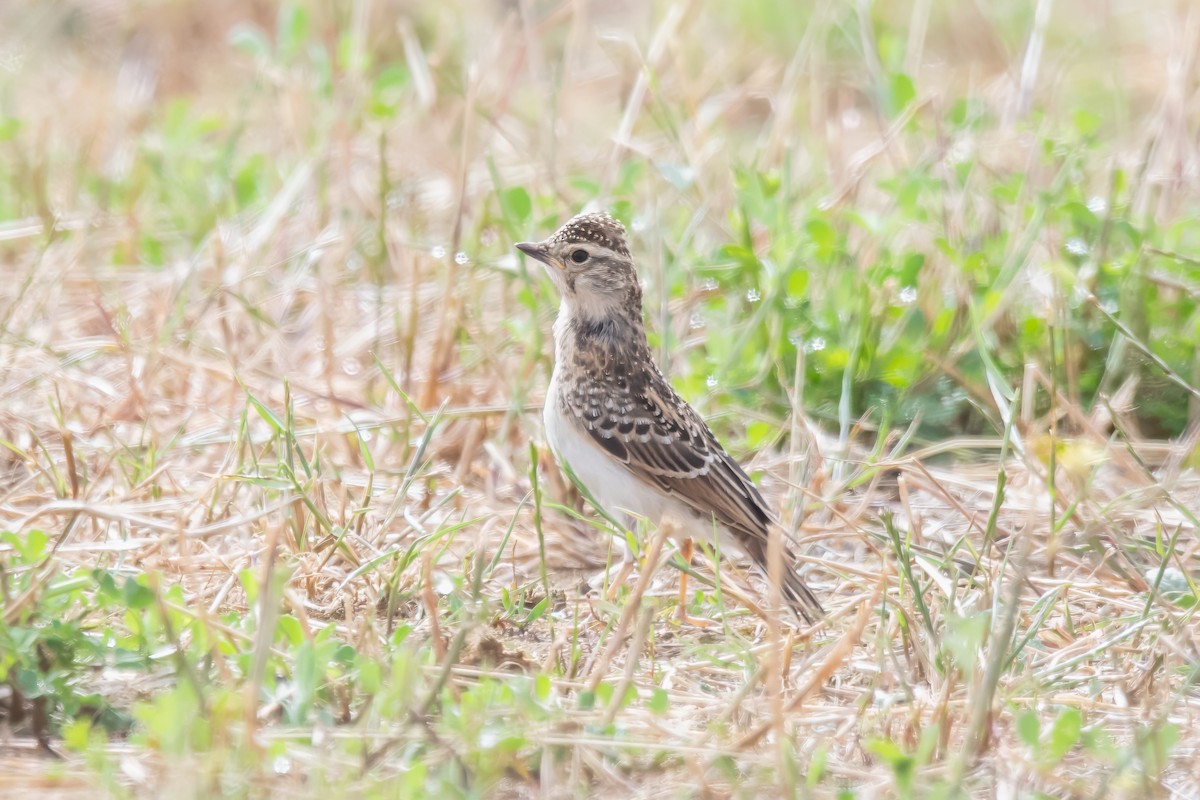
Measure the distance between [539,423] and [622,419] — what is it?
2.27ft

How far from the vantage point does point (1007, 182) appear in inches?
271

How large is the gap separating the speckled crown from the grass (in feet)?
1.18

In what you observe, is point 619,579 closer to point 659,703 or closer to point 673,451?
point 673,451

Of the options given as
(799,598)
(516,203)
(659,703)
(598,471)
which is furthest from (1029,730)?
(516,203)

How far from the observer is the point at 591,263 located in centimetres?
577

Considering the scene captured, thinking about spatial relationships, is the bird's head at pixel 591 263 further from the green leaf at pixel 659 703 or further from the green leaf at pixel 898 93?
the green leaf at pixel 659 703

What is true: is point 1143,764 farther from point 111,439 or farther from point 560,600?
point 111,439

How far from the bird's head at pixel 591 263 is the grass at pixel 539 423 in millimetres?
257

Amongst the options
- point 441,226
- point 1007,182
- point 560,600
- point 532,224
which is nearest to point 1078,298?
point 1007,182

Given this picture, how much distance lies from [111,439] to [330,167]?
2953 mm

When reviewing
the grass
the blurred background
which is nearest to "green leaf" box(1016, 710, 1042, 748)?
the grass

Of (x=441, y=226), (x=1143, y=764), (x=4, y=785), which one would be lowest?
(x=4, y=785)

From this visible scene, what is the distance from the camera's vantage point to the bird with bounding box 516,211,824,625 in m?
5.36

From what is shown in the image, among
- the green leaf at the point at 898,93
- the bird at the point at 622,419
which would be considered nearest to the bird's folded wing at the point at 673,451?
the bird at the point at 622,419
